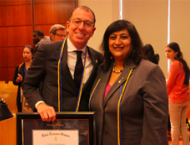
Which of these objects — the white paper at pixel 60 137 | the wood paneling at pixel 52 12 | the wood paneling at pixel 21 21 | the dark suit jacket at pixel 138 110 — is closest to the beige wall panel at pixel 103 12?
the wood paneling at pixel 21 21

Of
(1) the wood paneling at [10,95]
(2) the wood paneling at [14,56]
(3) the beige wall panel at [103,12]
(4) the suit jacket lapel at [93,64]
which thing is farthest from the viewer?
(2) the wood paneling at [14,56]

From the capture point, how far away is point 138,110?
142 cm

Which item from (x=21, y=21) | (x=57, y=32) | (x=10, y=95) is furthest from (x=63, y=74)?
(x=21, y=21)

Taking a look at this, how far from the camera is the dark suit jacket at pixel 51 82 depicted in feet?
5.09

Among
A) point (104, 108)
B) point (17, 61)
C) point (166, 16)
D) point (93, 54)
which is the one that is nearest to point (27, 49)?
point (93, 54)

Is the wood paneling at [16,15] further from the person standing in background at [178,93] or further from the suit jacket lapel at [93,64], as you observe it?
the suit jacket lapel at [93,64]

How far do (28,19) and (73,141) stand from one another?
5913 mm

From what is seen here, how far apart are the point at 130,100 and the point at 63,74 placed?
525mm

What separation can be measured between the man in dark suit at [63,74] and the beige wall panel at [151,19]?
458 cm

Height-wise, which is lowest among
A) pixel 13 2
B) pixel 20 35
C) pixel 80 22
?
pixel 80 22

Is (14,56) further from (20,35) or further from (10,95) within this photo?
(10,95)

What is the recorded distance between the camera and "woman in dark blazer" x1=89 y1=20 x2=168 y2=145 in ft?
4.53

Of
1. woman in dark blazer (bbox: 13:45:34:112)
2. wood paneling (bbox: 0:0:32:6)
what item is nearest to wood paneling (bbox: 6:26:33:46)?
wood paneling (bbox: 0:0:32:6)

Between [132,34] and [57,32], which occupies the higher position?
[57,32]
